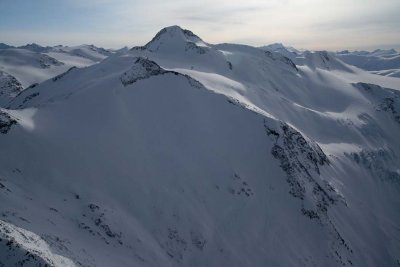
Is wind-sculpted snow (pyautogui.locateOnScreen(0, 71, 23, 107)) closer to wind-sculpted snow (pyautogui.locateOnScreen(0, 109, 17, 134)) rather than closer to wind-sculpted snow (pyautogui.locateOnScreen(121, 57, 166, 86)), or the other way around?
wind-sculpted snow (pyautogui.locateOnScreen(121, 57, 166, 86))

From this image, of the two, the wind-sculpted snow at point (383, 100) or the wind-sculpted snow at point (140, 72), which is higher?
the wind-sculpted snow at point (140, 72)

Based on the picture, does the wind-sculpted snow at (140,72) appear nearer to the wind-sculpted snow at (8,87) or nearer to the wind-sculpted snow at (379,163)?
the wind-sculpted snow at (379,163)

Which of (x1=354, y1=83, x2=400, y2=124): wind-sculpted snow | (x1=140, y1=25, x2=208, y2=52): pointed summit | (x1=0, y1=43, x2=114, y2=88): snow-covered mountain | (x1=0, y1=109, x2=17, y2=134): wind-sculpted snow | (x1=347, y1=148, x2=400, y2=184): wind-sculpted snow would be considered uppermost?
(x1=140, y1=25, x2=208, y2=52): pointed summit

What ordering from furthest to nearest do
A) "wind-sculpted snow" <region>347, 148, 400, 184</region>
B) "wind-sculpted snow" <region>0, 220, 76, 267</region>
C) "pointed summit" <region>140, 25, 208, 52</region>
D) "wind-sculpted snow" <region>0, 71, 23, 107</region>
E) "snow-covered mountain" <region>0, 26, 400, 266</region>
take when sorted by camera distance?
"wind-sculpted snow" <region>0, 71, 23, 107</region>
"pointed summit" <region>140, 25, 208, 52</region>
"wind-sculpted snow" <region>347, 148, 400, 184</region>
"snow-covered mountain" <region>0, 26, 400, 266</region>
"wind-sculpted snow" <region>0, 220, 76, 267</region>

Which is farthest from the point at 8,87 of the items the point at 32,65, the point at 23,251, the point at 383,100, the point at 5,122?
the point at 383,100

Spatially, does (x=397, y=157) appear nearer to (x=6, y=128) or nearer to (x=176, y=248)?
(x=176, y=248)

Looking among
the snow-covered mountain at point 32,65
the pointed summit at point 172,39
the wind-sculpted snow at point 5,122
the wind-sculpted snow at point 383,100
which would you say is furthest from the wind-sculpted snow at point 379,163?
the snow-covered mountain at point 32,65

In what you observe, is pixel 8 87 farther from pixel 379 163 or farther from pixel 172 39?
pixel 379 163

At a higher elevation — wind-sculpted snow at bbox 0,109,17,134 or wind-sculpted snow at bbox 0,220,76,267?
wind-sculpted snow at bbox 0,109,17,134

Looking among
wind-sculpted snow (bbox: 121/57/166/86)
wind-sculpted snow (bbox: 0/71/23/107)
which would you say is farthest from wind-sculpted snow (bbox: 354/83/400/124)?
wind-sculpted snow (bbox: 0/71/23/107)
